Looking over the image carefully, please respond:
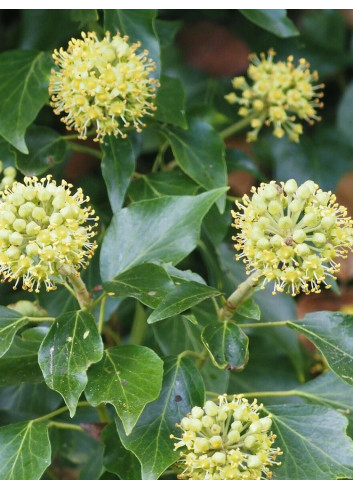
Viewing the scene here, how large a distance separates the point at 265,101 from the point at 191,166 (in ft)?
0.81

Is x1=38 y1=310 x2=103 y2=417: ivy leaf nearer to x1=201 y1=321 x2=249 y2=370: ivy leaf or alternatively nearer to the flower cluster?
x1=201 y1=321 x2=249 y2=370: ivy leaf

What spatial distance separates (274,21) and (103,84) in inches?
17.1

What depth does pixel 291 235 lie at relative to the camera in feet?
3.33

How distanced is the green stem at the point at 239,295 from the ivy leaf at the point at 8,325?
0.28 m

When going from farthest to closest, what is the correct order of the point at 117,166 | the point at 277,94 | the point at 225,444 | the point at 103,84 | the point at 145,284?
the point at 277,94
the point at 117,166
the point at 103,84
the point at 145,284
the point at 225,444

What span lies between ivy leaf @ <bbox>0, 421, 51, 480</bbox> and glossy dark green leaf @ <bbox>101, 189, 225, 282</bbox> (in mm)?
242

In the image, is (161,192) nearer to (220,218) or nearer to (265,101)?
(220,218)

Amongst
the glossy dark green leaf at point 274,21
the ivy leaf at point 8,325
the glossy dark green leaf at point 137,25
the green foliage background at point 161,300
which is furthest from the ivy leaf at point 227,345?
the glossy dark green leaf at point 274,21

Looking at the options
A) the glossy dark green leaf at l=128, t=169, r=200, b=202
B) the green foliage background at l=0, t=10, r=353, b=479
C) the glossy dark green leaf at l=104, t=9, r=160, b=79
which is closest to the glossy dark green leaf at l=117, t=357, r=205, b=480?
the green foliage background at l=0, t=10, r=353, b=479

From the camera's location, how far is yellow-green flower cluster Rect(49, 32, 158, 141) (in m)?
1.23

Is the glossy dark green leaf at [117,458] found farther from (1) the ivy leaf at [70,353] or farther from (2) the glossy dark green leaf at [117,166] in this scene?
(2) the glossy dark green leaf at [117,166]

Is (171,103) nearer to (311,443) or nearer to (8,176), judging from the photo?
(8,176)

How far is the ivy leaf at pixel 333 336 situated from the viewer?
3.48ft

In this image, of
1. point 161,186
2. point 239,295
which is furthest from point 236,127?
point 239,295
